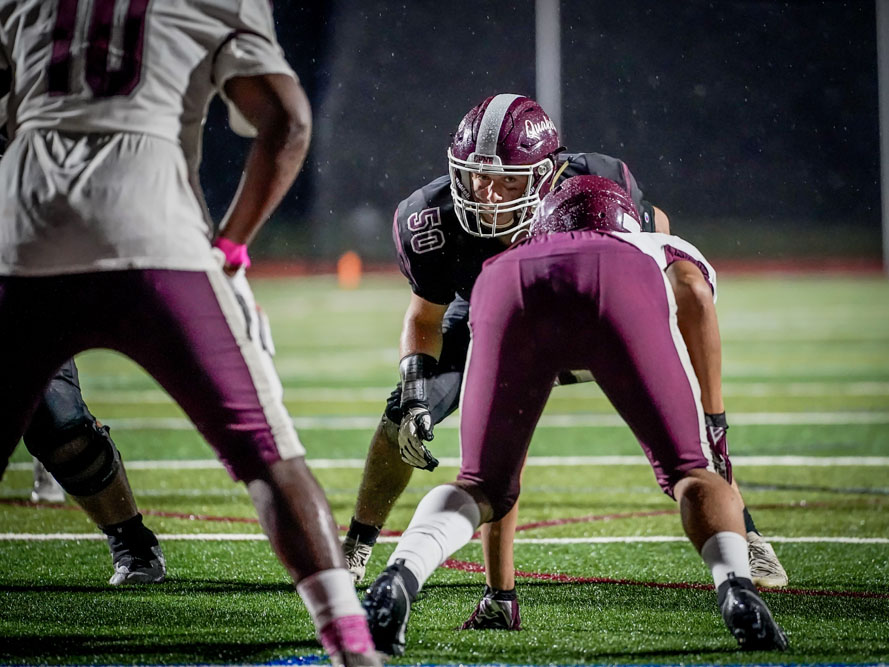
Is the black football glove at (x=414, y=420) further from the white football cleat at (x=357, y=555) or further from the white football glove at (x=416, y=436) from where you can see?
the white football cleat at (x=357, y=555)

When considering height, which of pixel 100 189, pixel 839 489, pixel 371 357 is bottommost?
pixel 371 357

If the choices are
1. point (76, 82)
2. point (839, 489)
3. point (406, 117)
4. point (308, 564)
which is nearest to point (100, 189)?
point (76, 82)

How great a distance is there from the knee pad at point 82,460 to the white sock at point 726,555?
6.25 ft

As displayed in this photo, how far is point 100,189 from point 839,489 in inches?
162

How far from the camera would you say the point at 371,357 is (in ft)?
39.9

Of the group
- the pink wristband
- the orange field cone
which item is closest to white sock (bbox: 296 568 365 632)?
the pink wristband

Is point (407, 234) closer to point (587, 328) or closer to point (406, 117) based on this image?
point (587, 328)

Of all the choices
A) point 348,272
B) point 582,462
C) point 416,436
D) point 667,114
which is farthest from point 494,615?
point 667,114

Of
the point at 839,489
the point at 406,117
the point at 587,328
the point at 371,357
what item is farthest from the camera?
the point at 406,117

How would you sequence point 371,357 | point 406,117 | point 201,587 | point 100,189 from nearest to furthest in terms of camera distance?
point 100,189 → point 201,587 → point 371,357 → point 406,117

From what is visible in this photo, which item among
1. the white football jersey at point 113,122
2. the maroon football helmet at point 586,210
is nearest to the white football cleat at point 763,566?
the maroon football helmet at point 586,210

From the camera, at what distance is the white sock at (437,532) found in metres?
2.68

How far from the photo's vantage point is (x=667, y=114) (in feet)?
78.5

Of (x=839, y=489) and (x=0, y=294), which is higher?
(x=0, y=294)
